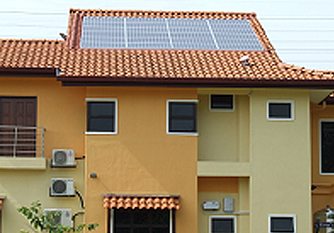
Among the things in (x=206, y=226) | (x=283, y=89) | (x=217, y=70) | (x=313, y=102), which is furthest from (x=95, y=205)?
(x=313, y=102)

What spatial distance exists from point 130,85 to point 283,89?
4207 millimetres

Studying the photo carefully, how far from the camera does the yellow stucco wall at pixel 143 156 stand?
1619 cm

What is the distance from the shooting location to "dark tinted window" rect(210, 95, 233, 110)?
57.1ft

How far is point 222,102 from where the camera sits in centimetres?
1742

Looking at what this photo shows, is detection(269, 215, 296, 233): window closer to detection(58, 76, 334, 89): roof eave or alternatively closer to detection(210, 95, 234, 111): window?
detection(210, 95, 234, 111): window

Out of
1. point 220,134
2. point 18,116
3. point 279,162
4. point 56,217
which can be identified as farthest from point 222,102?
point 18,116

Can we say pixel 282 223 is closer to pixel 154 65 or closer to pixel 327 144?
pixel 327 144

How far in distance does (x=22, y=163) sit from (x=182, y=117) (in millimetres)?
4487

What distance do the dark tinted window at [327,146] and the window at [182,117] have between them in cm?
468

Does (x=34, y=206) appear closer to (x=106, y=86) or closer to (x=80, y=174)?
(x=80, y=174)

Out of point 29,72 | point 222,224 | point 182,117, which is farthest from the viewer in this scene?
point 222,224

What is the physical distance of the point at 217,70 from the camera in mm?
16797

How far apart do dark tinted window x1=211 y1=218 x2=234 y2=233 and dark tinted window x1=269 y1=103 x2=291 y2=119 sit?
3148 mm

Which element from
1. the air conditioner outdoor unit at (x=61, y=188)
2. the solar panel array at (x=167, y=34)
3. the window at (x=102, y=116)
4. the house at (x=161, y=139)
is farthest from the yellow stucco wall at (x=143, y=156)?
the solar panel array at (x=167, y=34)
